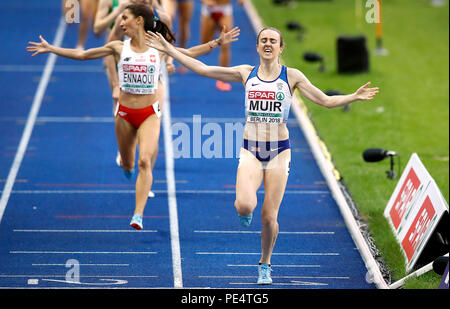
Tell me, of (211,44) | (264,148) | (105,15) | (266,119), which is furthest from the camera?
(105,15)

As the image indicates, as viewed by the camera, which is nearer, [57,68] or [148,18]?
[148,18]

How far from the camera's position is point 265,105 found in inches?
324

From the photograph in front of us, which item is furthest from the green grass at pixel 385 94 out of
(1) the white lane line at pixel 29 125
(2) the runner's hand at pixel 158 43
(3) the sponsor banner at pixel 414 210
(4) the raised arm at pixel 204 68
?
(1) the white lane line at pixel 29 125

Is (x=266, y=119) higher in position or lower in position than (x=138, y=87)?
lower

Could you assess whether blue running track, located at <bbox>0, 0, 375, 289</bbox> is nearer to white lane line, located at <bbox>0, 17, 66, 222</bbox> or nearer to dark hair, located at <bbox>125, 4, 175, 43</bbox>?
white lane line, located at <bbox>0, 17, 66, 222</bbox>

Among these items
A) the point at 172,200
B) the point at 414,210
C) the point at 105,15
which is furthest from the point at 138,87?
the point at 414,210

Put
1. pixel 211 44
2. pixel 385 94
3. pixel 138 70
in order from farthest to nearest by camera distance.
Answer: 1. pixel 385 94
2. pixel 138 70
3. pixel 211 44

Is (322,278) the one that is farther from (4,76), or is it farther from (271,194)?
(4,76)

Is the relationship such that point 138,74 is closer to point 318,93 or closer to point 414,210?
point 318,93

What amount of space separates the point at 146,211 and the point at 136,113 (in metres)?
1.79

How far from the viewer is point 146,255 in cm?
984

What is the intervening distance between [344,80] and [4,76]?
6.50 meters

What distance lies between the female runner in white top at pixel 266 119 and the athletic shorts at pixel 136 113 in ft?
4.66
